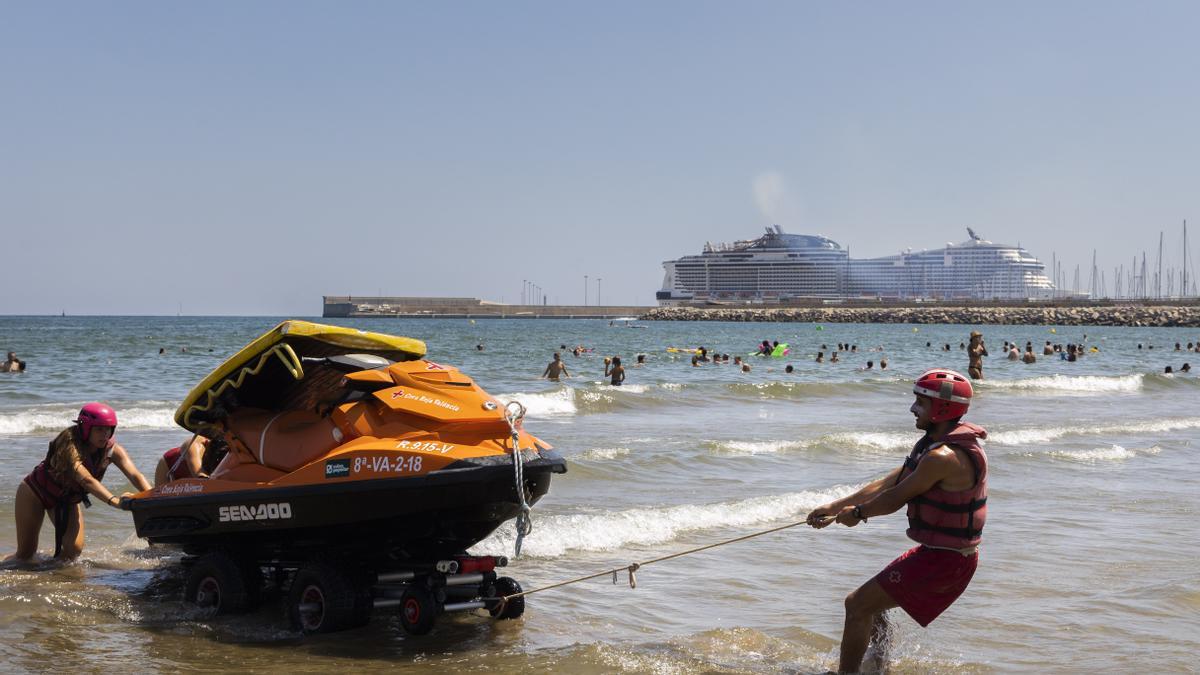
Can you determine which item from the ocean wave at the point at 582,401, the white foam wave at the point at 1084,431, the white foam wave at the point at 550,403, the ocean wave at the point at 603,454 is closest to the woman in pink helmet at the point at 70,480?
the ocean wave at the point at 603,454

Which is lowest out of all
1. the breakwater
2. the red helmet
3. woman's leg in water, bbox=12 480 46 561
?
woman's leg in water, bbox=12 480 46 561

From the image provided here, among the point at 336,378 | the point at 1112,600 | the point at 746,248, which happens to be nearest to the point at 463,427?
the point at 336,378

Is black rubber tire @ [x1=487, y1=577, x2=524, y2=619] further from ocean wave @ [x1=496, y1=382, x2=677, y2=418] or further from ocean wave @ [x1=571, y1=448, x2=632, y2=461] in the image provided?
ocean wave @ [x1=496, y1=382, x2=677, y2=418]

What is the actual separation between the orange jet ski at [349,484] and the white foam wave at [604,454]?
7.54 m

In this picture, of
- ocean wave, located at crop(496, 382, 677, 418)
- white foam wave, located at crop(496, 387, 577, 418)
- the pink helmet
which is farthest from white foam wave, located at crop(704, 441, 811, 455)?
the pink helmet

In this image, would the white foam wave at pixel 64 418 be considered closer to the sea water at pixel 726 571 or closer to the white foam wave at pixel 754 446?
the sea water at pixel 726 571

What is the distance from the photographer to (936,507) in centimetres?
533

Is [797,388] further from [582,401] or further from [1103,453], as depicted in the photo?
[1103,453]

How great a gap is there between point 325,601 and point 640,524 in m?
4.16

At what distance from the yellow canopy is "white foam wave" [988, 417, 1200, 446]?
1225cm

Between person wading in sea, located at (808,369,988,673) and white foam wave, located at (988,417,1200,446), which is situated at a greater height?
person wading in sea, located at (808,369,988,673)

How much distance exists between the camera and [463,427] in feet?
21.4

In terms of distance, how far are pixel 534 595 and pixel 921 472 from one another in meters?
3.54

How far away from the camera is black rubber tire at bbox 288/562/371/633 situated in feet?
21.6
